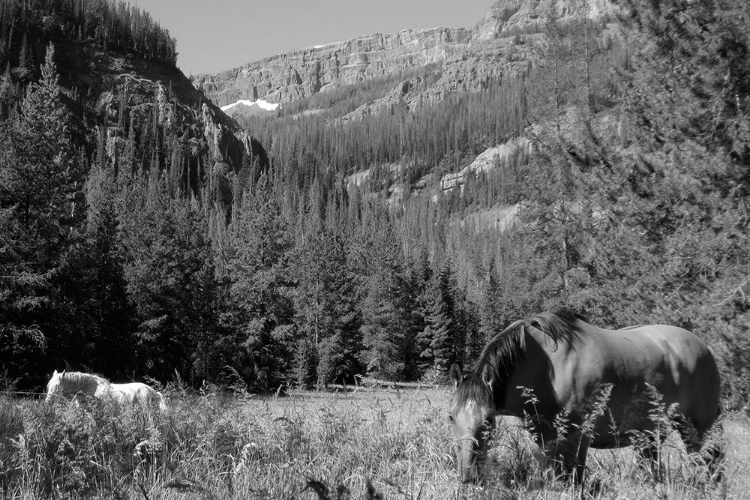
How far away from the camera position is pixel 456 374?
13.9ft

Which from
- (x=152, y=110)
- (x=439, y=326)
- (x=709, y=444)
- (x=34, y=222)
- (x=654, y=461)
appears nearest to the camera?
(x=709, y=444)

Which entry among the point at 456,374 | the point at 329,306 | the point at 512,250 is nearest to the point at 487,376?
the point at 456,374

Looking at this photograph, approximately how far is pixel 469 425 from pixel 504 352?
702mm

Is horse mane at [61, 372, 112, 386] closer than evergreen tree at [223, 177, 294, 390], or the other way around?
horse mane at [61, 372, 112, 386]

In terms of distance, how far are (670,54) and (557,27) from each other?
1212cm

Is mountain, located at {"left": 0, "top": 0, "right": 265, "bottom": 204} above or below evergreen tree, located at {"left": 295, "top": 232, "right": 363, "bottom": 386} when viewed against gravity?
above

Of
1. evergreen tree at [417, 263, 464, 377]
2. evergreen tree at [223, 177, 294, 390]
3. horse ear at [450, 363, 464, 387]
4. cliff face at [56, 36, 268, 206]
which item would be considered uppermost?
cliff face at [56, 36, 268, 206]

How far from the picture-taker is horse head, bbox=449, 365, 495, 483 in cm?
364

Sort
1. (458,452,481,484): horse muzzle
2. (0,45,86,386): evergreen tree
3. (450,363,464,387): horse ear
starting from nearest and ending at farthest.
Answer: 1. (458,452,481,484): horse muzzle
2. (450,363,464,387): horse ear
3. (0,45,86,386): evergreen tree

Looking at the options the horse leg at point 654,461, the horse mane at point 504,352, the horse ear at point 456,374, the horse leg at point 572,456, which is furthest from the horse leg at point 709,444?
the horse ear at point 456,374

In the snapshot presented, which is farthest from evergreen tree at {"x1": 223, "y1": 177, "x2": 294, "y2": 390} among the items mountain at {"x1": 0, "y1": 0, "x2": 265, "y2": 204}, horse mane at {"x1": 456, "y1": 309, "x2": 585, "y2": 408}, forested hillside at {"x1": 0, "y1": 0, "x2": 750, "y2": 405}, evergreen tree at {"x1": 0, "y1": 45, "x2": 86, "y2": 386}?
mountain at {"x1": 0, "y1": 0, "x2": 265, "y2": 204}

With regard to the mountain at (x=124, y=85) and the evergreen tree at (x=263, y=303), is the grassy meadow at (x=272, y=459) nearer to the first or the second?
the evergreen tree at (x=263, y=303)

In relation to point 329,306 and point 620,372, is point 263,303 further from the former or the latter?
point 620,372

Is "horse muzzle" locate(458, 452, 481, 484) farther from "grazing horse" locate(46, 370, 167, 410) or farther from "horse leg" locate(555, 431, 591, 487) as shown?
"grazing horse" locate(46, 370, 167, 410)
